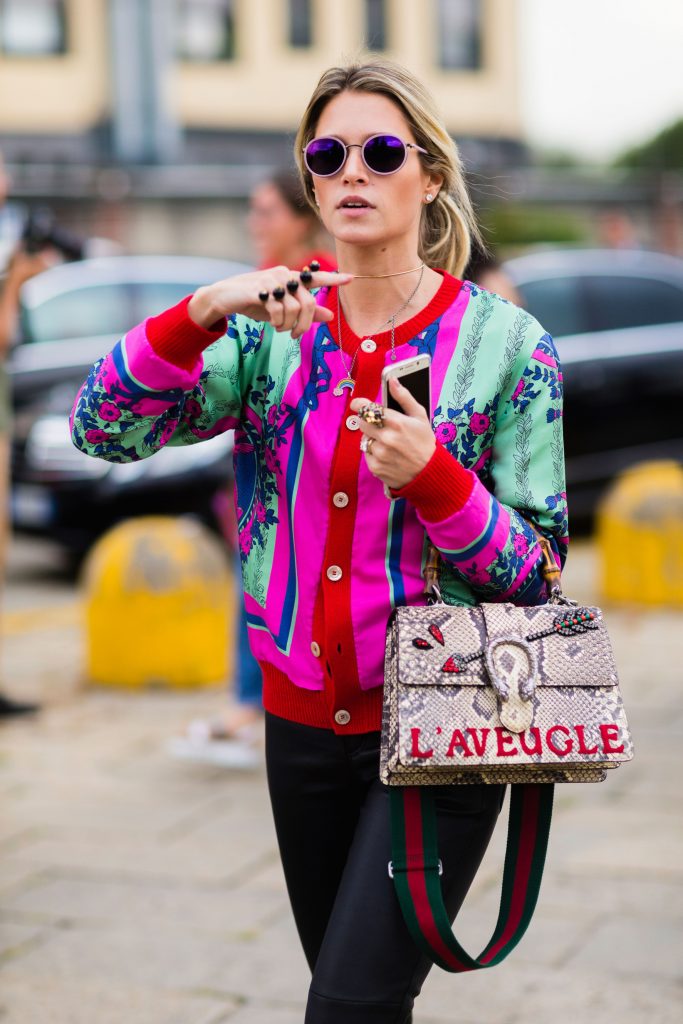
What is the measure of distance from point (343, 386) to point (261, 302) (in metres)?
0.26

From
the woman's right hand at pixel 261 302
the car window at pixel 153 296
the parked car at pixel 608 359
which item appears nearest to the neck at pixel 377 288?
the woman's right hand at pixel 261 302

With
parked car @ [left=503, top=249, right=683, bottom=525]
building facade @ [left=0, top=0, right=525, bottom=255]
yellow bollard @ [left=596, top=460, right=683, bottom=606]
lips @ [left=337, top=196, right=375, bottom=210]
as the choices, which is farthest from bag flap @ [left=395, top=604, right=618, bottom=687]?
building facade @ [left=0, top=0, right=525, bottom=255]

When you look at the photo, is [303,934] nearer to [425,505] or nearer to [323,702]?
[323,702]

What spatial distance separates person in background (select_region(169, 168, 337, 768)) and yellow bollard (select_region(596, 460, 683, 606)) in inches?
126

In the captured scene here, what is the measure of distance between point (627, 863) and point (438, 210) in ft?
7.83

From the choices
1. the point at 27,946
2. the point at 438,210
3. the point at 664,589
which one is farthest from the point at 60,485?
the point at 438,210

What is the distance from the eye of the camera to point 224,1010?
339 centimetres

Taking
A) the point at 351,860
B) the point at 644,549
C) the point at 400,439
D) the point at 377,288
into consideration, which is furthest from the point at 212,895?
the point at 644,549

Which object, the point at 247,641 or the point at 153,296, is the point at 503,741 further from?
the point at 153,296

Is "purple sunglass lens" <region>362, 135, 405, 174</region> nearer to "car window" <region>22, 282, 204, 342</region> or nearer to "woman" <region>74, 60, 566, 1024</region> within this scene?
"woman" <region>74, 60, 566, 1024</region>

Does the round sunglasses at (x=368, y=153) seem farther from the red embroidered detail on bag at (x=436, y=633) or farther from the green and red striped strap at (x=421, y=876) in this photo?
the green and red striped strap at (x=421, y=876)

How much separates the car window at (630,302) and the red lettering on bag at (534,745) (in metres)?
8.00

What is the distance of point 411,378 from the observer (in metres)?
2.11

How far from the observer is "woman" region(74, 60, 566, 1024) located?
2225mm
